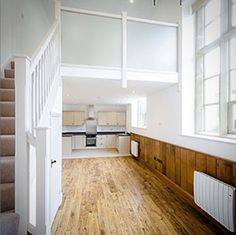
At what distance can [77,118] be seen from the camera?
29.0 ft

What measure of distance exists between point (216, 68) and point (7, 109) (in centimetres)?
330

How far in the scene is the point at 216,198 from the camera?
2271mm

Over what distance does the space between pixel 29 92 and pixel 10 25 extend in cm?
255

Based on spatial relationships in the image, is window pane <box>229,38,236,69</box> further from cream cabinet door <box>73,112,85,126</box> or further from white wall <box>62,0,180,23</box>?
cream cabinet door <box>73,112,85,126</box>

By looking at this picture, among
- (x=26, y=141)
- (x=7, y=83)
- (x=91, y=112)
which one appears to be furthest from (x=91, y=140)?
(x=26, y=141)

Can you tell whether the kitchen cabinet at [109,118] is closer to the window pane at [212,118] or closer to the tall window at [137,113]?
the tall window at [137,113]

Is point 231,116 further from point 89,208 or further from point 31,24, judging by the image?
point 31,24

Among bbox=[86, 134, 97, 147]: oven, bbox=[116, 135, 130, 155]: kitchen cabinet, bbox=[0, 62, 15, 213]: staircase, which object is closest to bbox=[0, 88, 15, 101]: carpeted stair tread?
bbox=[0, 62, 15, 213]: staircase

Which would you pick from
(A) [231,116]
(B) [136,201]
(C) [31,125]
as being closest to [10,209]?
(C) [31,125]

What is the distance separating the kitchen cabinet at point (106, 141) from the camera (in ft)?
29.6

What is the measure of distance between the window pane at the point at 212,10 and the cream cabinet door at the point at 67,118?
23.2ft

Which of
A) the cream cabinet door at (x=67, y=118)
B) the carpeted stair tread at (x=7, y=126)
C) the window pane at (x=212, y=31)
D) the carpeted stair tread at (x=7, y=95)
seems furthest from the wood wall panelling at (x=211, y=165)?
the cream cabinet door at (x=67, y=118)

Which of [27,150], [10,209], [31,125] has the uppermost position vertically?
[31,125]

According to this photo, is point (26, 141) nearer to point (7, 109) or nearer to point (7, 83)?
point (7, 109)
